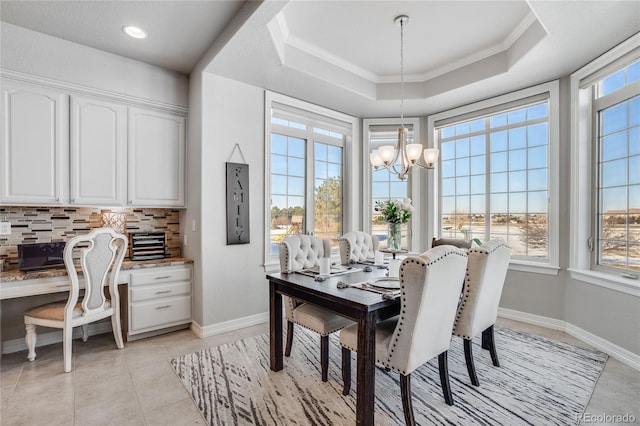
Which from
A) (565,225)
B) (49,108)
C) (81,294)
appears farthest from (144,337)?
(565,225)

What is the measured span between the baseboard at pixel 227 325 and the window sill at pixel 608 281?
11.2ft

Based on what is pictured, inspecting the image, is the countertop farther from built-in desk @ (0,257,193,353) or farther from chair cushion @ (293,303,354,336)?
chair cushion @ (293,303,354,336)

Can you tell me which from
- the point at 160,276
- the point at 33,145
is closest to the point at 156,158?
the point at 33,145

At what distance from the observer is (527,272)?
366cm

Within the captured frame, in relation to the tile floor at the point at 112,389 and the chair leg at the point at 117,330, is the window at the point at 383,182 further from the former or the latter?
the chair leg at the point at 117,330

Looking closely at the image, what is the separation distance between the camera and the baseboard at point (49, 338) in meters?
2.73

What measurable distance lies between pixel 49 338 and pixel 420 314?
3.41 meters

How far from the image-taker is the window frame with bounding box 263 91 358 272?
12.1ft

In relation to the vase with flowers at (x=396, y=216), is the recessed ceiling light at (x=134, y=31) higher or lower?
higher

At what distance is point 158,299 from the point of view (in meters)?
3.12

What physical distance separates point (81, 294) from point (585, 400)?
171 inches

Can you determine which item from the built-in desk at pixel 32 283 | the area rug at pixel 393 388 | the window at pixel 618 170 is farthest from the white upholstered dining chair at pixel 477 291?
the built-in desk at pixel 32 283

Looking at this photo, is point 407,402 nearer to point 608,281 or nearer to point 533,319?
point 608,281

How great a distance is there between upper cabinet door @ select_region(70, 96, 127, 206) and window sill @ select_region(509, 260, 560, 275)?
4.46 metres
